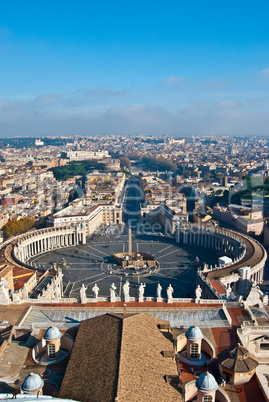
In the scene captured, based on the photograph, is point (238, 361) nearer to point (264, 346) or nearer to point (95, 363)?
point (264, 346)

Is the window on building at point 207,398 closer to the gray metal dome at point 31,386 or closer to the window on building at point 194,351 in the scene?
the window on building at point 194,351

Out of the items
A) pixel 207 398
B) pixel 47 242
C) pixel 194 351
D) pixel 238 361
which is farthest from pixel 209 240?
pixel 207 398

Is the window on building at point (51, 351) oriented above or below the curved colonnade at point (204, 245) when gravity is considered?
above

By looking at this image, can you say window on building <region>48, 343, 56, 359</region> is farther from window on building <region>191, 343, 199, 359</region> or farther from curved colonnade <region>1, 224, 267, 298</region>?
curved colonnade <region>1, 224, 267, 298</region>

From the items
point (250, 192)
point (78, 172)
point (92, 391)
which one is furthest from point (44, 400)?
point (78, 172)

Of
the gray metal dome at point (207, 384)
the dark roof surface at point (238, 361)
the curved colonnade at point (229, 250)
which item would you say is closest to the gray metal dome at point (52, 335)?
the gray metal dome at point (207, 384)

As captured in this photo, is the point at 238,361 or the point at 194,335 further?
the point at 194,335

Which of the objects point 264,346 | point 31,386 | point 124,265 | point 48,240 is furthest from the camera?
point 48,240

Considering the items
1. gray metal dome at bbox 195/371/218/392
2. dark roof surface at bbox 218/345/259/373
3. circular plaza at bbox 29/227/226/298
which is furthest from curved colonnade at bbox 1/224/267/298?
gray metal dome at bbox 195/371/218/392
